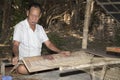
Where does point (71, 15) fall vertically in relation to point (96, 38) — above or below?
above

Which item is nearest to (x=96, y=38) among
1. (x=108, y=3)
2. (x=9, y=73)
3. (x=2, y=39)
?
(x=2, y=39)

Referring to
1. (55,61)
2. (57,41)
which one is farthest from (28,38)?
(57,41)

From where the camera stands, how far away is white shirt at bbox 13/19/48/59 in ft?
14.2

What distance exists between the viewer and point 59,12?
13.0 meters

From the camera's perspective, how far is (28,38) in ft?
14.5

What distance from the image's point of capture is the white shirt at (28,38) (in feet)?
14.2

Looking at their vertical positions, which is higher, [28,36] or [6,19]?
[6,19]

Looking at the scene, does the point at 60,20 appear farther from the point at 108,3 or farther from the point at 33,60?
the point at 33,60

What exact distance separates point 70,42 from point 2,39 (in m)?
2.18

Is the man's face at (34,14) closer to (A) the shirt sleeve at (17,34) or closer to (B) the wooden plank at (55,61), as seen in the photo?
(A) the shirt sleeve at (17,34)

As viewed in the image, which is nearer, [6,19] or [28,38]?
[28,38]

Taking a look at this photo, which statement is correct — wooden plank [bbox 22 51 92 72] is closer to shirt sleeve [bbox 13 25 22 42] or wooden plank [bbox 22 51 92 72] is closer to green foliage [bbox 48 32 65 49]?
shirt sleeve [bbox 13 25 22 42]

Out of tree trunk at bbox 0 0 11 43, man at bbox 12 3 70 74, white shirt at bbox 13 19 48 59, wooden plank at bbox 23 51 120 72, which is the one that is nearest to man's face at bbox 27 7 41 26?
man at bbox 12 3 70 74

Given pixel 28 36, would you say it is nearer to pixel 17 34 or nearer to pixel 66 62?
pixel 17 34
